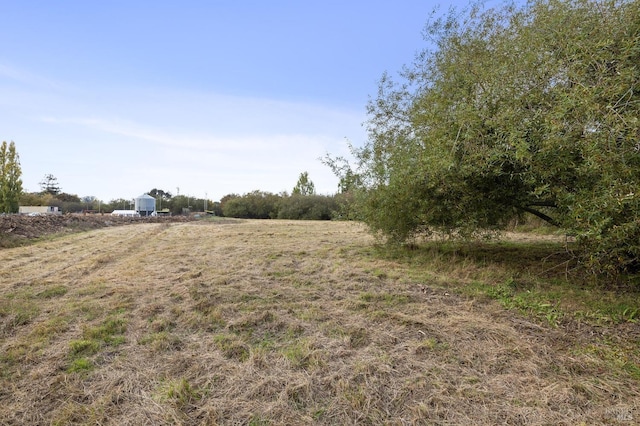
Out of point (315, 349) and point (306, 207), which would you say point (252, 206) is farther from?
point (315, 349)

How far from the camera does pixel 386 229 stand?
298 inches

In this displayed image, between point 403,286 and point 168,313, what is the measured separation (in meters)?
3.74

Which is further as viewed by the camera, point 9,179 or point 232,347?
point 9,179

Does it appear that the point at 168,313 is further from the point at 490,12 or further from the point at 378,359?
the point at 490,12

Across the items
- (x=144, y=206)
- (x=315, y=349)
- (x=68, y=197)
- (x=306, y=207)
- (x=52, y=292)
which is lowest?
(x=315, y=349)

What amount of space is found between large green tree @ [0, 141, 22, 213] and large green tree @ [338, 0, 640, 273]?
132ft

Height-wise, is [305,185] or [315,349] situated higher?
[305,185]

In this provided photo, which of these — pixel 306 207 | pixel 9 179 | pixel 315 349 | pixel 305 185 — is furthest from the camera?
pixel 305 185

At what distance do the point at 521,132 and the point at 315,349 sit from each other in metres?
3.46

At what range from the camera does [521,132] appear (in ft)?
12.3

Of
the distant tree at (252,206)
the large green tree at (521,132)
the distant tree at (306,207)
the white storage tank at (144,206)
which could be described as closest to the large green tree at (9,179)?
the white storage tank at (144,206)

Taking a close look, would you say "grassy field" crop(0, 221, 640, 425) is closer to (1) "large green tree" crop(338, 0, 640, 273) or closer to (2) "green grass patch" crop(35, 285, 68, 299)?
(2) "green grass patch" crop(35, 285, 68, 299)

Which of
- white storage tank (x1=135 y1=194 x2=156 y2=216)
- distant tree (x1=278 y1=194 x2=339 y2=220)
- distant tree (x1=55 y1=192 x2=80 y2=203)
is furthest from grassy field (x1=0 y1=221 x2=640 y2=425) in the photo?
distant tree (x1=55 y1=192 x2=80 y2=203)

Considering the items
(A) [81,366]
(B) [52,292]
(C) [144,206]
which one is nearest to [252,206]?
(C) [144,206]
